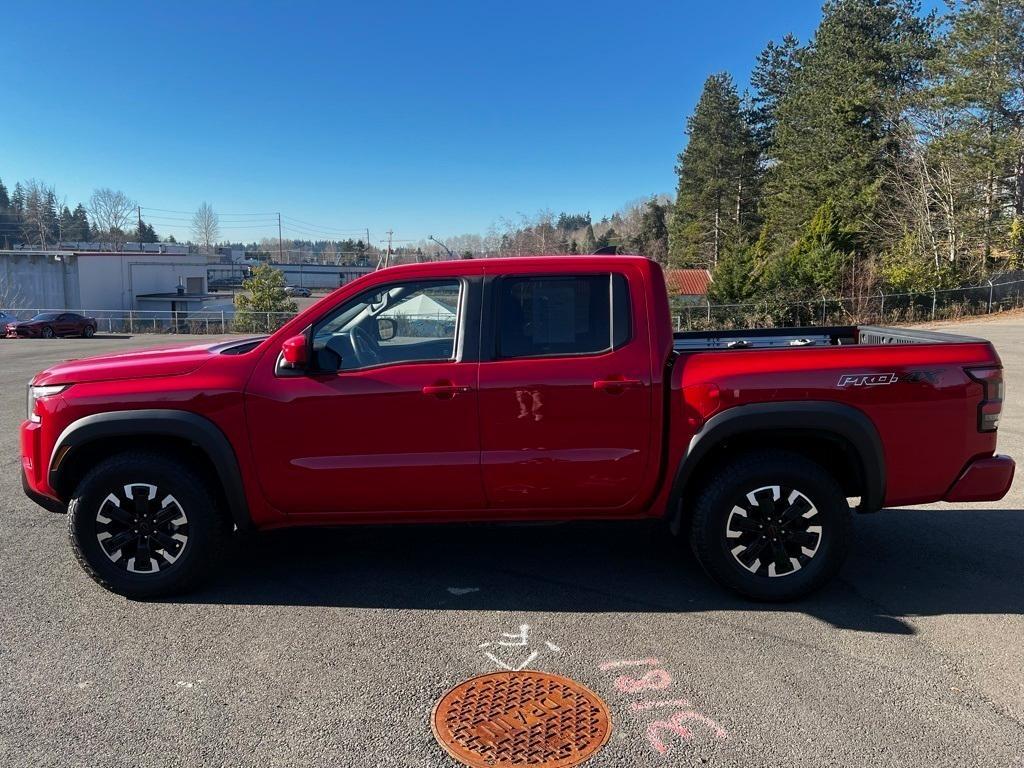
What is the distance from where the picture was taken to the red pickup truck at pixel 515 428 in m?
3.92

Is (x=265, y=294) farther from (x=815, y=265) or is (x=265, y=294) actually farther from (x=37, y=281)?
(x=815, y=265)

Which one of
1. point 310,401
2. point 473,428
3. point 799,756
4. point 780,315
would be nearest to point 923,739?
point 799,756

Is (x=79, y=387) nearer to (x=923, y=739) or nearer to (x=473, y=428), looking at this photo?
(x=473, y=428)

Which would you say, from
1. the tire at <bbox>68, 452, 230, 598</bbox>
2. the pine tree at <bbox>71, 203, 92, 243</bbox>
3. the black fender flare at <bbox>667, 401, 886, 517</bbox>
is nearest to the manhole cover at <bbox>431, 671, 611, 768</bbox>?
the black fender flare at <bbox>667, 401, 886, 517</bbox>

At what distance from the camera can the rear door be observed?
3924 mm

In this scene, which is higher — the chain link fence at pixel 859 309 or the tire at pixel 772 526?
the chain link fence at pixel 859 309

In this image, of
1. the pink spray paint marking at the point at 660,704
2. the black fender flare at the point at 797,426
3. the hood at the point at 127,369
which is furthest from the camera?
the hood at the point at 127,369

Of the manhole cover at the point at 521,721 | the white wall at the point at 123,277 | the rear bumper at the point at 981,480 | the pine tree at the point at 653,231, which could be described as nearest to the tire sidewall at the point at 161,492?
the manhole cover at the point at 521,721

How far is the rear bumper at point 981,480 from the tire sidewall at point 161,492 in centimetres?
409

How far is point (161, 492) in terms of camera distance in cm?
405

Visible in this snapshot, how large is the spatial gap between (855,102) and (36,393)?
40293 millimetres

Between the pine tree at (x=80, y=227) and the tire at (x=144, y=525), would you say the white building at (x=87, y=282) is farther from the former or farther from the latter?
the pine tree at (x=80, y=227)

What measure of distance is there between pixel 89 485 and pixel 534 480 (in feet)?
7.98

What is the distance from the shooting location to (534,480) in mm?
4000
